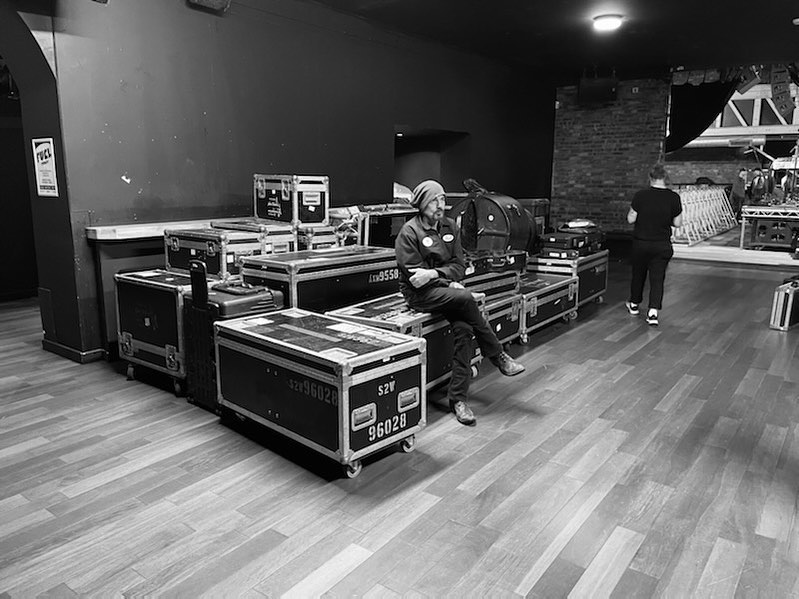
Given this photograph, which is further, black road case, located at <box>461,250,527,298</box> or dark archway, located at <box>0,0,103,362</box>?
black road case, located at <box>461,250,527,298</box>

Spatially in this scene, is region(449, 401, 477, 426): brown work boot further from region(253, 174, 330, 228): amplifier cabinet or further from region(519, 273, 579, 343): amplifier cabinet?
region(253, 174, 330, 228): amplifier cabinet

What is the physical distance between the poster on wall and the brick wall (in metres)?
→ 9.76

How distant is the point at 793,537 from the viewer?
8.64 ft

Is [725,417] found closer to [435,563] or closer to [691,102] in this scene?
[435,563]

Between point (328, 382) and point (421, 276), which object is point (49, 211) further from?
point (328, 382)

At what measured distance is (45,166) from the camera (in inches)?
194

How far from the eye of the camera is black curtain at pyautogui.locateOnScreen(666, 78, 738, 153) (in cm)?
1173

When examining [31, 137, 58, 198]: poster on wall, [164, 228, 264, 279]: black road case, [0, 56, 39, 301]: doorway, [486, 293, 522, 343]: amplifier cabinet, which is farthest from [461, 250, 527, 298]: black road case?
[0, 56, 39, 301]: doorway

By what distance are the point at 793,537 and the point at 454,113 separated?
293 inches

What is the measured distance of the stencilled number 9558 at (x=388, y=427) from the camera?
316cm

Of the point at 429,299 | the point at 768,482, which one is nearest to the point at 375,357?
the point at 429,299

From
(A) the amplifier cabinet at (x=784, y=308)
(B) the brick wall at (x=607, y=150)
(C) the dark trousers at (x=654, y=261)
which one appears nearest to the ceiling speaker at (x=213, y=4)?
(C) the dark trousers at (x=654, y=261)

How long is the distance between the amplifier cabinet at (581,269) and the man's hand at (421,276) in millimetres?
3143

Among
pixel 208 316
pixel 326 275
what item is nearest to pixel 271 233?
pixel 326 275
